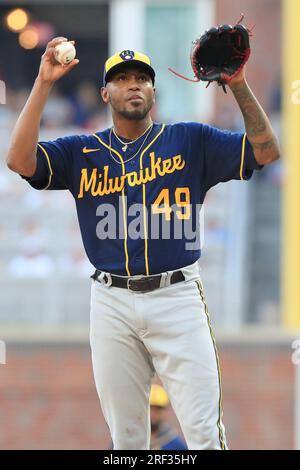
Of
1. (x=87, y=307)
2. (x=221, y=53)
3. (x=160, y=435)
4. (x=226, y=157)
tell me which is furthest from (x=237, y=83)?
(x=87, y=307)

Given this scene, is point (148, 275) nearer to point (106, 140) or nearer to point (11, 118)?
point (106, 140)

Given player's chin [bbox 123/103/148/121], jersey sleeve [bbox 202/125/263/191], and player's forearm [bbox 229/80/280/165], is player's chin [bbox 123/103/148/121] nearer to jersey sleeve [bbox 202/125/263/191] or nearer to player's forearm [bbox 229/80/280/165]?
jersey sleeve [bbox 202/125/263/191]

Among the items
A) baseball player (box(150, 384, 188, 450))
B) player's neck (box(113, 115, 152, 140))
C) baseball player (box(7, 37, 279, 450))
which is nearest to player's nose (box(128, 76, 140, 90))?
baseball player (box(7, 37, 279, 450))

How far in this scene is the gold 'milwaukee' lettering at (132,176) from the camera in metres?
4.96

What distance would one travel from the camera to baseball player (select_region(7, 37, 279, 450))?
4824 millimetres

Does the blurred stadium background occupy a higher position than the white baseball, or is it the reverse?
the white baseball

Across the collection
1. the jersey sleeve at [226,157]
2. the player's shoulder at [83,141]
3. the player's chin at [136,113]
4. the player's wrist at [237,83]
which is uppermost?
the player's wrist at [237,83]

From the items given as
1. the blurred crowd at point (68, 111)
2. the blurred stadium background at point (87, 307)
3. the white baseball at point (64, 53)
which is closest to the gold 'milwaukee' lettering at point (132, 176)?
the white baseball at point (64, 53)

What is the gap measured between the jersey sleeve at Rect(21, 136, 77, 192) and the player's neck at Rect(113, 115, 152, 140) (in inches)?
8.3

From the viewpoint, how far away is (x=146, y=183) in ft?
16.3

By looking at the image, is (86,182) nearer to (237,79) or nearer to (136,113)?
(136,113)

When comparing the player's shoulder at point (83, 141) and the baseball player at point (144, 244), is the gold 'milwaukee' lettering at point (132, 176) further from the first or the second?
the player's shoulder at point (83, 141)

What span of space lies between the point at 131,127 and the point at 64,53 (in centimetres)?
51
